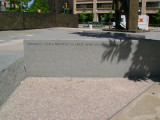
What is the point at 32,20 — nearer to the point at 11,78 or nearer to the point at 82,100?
the point at 11,78

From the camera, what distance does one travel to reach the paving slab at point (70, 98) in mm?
4280

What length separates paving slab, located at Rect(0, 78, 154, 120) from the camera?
14.0ft

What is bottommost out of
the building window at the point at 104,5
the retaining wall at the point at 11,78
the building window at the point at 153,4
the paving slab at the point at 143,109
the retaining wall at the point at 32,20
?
the paving slab at the point at 143,109

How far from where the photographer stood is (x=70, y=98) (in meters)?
5.18

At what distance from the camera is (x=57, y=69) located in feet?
23.1

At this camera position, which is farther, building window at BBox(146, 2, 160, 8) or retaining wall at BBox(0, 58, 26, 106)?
building window at BBox(146, 2, 160, 8)

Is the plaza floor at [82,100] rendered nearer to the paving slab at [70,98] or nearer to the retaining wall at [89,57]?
the paving slab at [70,98]

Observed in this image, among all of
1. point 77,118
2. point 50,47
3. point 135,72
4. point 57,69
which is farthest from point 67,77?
point 77,118

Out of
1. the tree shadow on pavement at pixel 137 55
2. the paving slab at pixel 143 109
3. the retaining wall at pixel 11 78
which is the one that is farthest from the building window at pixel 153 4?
the retaining wall at pixel 11 78

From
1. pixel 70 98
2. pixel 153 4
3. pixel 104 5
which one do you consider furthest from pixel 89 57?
pixel 104 5

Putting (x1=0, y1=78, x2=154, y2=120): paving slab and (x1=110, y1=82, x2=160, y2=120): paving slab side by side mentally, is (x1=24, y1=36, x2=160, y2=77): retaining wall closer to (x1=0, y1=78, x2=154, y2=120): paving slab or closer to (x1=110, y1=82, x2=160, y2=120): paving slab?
(x1=0, y1=78, x2=154, y2=120): paving slab

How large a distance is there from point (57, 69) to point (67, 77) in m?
0.45

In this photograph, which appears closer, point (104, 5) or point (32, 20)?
point (32, 20)

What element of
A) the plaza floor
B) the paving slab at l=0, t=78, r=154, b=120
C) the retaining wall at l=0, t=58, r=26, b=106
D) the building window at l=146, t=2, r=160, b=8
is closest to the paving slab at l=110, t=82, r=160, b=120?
the plaza floor
